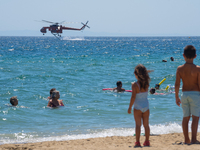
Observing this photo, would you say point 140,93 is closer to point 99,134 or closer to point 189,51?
point 189,51

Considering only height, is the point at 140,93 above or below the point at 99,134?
above

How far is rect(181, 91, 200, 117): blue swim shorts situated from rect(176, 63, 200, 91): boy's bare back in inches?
3.6

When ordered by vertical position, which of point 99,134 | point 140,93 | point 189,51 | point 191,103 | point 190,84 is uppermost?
point 189,51

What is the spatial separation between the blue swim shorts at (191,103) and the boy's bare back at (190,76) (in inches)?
3.6

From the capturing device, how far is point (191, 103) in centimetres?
496

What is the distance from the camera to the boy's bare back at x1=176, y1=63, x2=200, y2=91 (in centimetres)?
488

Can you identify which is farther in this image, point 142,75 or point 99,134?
point 99,134

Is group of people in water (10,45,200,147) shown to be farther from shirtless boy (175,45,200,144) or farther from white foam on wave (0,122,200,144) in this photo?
white foam on wave (0,122,200,144)

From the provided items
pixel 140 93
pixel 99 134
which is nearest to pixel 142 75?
pixel 140 93

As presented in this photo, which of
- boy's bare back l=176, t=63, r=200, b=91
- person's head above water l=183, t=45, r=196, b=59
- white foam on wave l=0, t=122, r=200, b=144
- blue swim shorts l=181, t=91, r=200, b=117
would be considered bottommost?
white foam on wave l=0, t=122, r=200, b=144

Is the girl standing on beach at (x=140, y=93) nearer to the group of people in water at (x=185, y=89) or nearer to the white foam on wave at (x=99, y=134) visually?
the group of people in water at (x=185, y=89)

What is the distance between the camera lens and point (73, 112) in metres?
9.75

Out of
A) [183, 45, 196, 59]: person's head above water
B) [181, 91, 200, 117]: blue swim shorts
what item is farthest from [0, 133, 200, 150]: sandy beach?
[183, 45, 196, 59]: person's head above water

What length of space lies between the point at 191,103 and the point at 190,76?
0.48 metres
